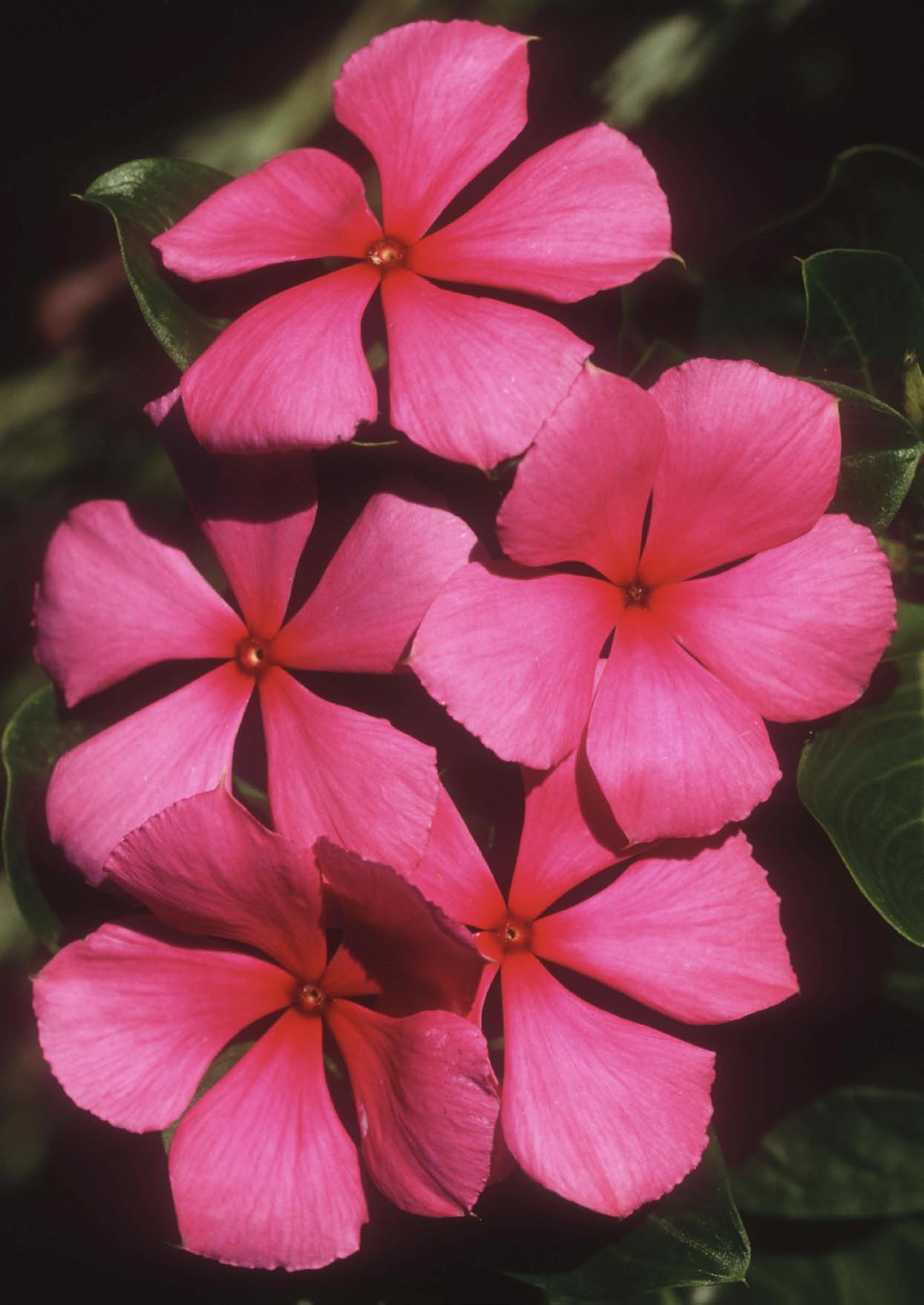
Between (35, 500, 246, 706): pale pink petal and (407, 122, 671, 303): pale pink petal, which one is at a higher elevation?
(407, 122, 671, 303): pale pink petal

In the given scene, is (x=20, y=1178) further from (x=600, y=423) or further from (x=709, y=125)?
(x=709, y=125)

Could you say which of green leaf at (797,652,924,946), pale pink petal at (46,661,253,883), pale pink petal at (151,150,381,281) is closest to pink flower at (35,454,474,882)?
pale pink petal at (46,661,253,883)

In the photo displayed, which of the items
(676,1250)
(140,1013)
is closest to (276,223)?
(140,1013)

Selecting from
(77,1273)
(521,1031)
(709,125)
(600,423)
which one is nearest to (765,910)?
(521,1031)

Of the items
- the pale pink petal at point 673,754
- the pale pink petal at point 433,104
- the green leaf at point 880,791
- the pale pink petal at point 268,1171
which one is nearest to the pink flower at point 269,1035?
the pale pink petal at point 268,1171

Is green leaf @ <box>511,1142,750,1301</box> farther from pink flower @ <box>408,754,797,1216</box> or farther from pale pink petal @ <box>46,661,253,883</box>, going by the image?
pale pink petal @ <box>46,661,253,883</box>

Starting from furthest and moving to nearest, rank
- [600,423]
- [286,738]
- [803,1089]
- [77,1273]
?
[77,1273] → [803,1089] → [286,738] → [600,423]

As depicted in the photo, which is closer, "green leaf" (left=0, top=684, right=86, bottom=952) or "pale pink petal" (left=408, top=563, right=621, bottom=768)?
"pale pink petal" (left=408, top=563, right=621, bottom=768)
